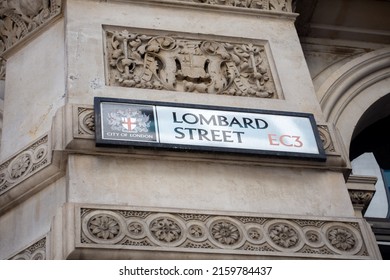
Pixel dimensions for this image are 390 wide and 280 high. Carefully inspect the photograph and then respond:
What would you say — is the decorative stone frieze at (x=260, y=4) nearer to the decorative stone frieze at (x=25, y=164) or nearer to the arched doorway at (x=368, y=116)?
the arched doorway at (x=368, y=116)

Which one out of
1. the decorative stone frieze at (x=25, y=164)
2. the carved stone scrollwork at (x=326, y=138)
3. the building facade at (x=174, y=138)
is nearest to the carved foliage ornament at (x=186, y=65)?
the building facade at (x=174, y=138)

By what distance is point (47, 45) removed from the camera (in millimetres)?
7410

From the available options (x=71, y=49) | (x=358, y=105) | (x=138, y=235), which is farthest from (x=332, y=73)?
(x=138, y=235)

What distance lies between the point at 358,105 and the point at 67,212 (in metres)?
3.46

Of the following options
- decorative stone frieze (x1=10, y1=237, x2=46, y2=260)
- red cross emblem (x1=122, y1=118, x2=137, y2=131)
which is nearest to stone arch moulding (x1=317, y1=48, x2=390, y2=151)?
red cross emblem (x1=122, y1=118, x2=137, y2=131)

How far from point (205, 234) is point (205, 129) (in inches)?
36.7

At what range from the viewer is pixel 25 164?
648 cm

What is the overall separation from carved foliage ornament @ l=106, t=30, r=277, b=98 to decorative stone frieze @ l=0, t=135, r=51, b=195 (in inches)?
29.7

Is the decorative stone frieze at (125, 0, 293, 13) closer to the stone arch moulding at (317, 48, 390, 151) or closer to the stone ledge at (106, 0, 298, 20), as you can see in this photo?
the stone ledge at (106, 0, 298, 20)

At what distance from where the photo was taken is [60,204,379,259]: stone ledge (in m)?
5.61

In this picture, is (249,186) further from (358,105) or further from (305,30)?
(305,30)

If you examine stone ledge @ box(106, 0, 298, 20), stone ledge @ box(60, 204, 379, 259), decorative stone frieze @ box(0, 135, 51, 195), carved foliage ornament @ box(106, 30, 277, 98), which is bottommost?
stone ledge @ box(60, 204, 379, 259)

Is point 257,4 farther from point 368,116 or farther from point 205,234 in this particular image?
point 205,234

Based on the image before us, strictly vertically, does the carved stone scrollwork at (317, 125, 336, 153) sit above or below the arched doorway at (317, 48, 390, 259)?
below
